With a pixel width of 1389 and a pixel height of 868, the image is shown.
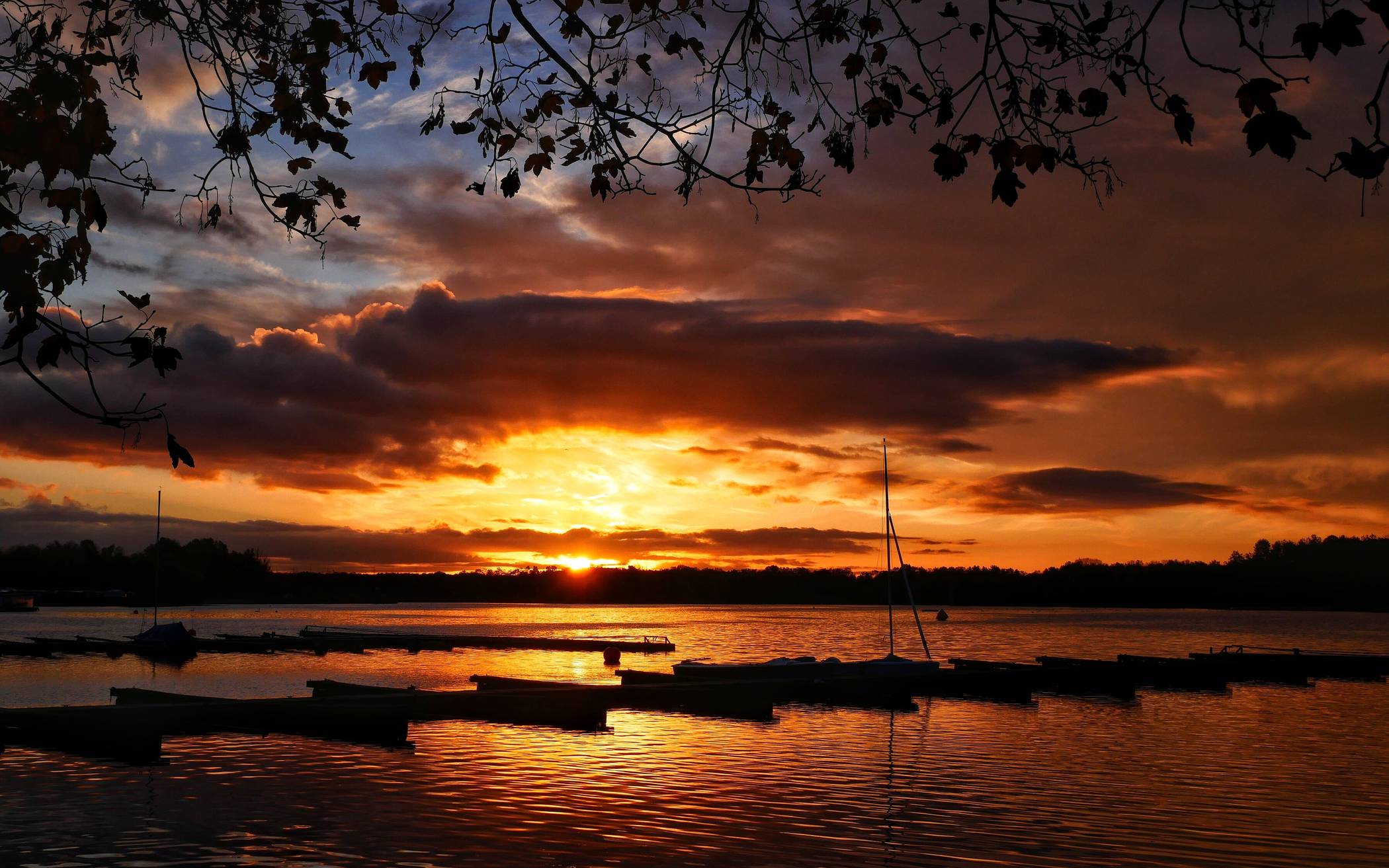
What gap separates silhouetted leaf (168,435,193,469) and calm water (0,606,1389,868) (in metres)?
10.8

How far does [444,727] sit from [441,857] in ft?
51.2

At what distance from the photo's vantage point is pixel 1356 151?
6.31 metres

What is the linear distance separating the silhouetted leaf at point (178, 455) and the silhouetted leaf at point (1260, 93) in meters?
7.12

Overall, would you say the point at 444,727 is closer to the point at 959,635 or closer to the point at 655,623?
the point at 959,635

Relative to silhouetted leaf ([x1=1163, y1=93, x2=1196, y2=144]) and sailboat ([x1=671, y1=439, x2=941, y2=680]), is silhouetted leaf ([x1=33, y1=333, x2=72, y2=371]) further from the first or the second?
sailboat ([x1=671, y1=439, x2=941, y2=680])

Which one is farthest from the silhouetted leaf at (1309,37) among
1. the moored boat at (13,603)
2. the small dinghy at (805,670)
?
the moored boat at (13,603)

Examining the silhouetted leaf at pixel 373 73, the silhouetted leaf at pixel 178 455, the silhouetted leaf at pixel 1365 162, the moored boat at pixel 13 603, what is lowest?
the moored boat at pixel 13 603

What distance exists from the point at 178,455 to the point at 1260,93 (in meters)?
7.27

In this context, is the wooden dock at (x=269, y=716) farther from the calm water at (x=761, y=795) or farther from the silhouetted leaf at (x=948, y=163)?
the silhouetted leaf at (x=948, y=163)

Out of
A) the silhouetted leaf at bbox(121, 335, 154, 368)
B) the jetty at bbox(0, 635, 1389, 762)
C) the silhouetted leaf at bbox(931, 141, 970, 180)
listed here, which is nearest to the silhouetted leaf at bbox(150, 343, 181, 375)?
the silhouetted leaf at bbox(121, 335, 154, 368)

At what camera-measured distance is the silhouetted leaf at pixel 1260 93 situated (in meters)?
6.46

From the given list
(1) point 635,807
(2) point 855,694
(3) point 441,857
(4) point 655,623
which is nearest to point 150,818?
(3) point 441,857

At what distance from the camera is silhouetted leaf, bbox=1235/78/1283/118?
21.2 ft

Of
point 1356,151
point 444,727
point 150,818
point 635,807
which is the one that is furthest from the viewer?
point 444,727
